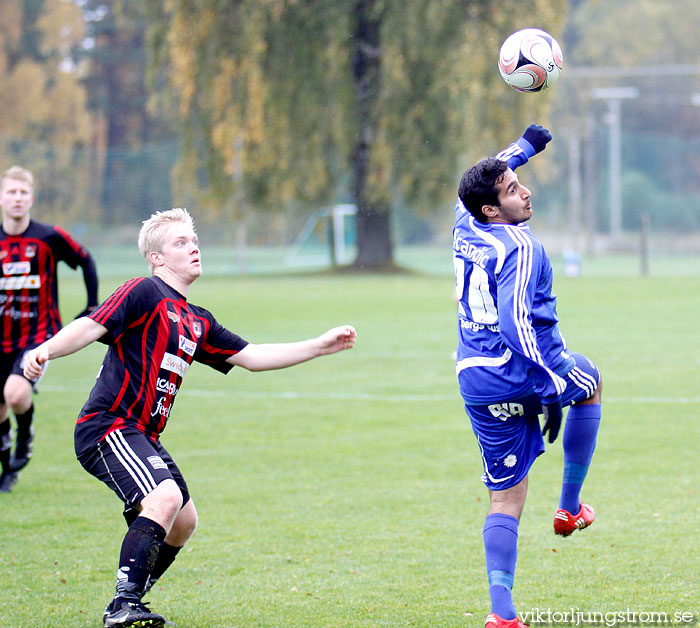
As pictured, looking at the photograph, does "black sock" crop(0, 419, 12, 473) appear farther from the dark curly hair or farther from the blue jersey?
the dark curly hair

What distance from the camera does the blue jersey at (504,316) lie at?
409 cm

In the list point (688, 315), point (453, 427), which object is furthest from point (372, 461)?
point (688, 315)

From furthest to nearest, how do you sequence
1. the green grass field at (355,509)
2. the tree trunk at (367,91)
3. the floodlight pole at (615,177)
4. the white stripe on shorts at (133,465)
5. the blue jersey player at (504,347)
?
the floodlight pole at (615,177), the tree trunk at (367,91), the green grass field at (355,509), the white stripe on shorts at (133,465), the blue jersey player at (504,347)

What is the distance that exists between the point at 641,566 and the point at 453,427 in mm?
4035

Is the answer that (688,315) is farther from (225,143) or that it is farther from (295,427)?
(225,143)

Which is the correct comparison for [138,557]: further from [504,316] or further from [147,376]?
[504,316]

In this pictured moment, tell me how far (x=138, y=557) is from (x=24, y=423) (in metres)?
3.67

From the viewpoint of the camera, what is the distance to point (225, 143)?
25.9 metres

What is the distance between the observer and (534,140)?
16.6 ft

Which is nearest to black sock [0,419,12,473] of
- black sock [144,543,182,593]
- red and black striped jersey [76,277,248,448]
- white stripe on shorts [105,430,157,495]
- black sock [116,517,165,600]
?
black sock [144,543,182,593]

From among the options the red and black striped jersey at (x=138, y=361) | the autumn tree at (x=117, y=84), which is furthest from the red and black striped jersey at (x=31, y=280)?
the autumn tree at (x=117, y=84)

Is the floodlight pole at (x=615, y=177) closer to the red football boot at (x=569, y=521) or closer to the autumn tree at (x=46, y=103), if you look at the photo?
the autumn tree at (x=46, y=103)

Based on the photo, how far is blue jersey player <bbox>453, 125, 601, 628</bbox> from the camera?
412cm

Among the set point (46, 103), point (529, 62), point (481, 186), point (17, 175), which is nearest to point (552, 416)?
point (481, 186)
